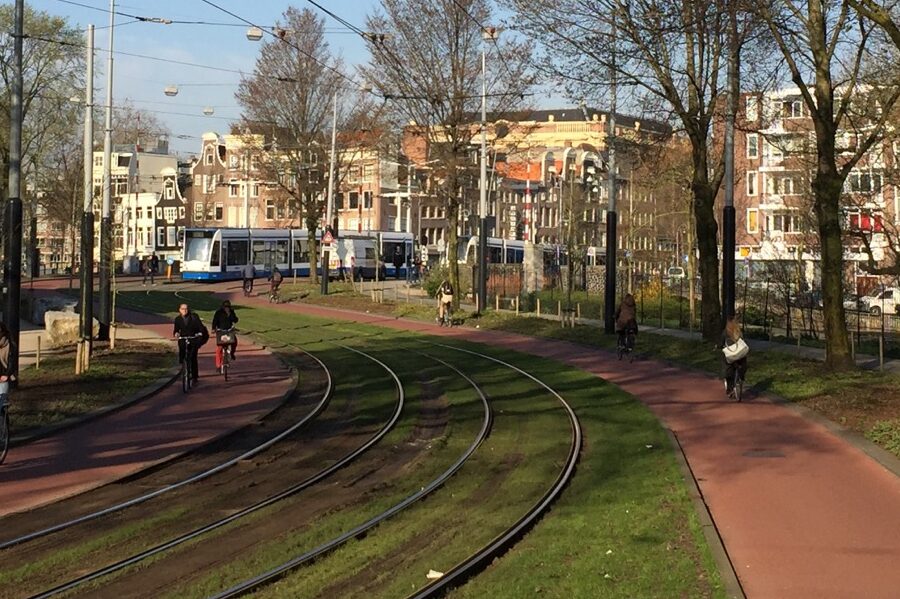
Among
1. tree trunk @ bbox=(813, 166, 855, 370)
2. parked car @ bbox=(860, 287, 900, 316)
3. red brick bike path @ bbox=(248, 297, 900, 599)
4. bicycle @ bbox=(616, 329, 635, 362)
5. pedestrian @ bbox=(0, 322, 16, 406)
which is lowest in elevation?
red brick bike path @ bbox=(248, 297, 900, 599)

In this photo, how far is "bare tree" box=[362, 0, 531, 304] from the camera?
41750mm

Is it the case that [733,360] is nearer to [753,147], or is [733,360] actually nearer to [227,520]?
[227,520]

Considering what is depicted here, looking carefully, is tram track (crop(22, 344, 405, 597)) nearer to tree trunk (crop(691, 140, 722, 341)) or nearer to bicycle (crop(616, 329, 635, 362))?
bicycle (crop(616, 329, 635, 362))

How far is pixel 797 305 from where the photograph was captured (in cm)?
3838

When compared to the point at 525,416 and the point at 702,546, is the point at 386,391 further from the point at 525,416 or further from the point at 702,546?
the point at 702,546

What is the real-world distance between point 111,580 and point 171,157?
376 feet

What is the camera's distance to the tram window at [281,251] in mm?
69062

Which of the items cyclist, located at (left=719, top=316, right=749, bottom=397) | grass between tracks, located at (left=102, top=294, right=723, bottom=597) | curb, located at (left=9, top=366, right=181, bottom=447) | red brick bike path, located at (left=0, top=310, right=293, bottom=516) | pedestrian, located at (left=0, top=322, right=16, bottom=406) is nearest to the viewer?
grass between tracks, located at (left=102, top=294, right=723, bottom=597)

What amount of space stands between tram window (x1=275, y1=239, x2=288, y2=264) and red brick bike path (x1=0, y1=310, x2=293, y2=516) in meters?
44.4

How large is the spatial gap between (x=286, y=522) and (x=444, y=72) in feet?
110

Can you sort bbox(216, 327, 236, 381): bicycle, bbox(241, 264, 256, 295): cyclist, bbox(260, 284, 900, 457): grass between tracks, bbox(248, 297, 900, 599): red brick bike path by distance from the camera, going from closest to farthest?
bbox(248, 297, 900, 599): red brick bike path < bbox(260, 284, 900, 457): grass between tracks < bbox(216, 327, 236, 381): bicycle < bbox(241, 264, 256, 295): cyclist

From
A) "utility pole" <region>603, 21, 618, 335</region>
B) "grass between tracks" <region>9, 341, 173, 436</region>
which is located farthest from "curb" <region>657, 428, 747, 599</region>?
"utility pole" <region>603, 21, 618, 335</region>

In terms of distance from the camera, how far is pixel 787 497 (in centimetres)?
1191

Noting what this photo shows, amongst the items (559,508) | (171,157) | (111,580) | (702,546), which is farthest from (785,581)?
(171,157)
